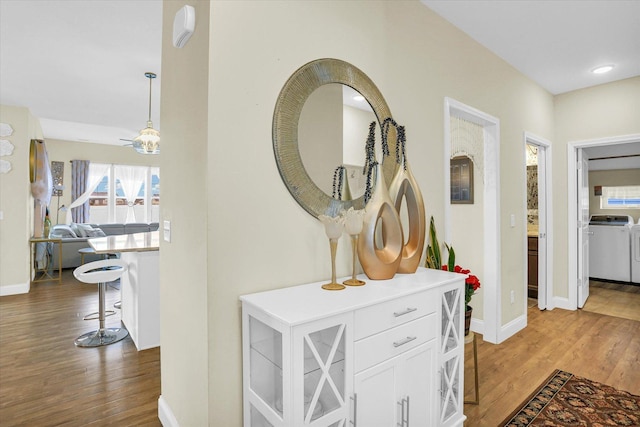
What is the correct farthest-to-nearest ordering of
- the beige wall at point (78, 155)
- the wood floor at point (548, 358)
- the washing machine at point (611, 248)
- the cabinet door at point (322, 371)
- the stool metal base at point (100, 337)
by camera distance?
1. the beige wall at point (78, 155)
2. the washing machine at point (611, 248)
3. the stool metal base at point (100, 337)
4. the wood floor at point (548, 358)
5. the cabinet door at point (322, 371)

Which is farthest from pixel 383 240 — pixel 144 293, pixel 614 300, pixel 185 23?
pixel 614 300

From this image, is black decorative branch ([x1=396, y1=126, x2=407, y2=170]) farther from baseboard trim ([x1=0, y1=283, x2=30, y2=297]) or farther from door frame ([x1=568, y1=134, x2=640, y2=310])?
baseboard trim ([x1=0, y1=283, x2=30, y2=297])

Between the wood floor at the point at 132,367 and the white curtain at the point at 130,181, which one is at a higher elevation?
the white curtain at the point at 130,181

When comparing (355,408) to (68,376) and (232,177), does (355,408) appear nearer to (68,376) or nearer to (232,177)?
(232,177)

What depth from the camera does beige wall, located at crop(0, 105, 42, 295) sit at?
4.89m

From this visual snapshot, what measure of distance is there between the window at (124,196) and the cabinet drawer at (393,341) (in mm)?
8565

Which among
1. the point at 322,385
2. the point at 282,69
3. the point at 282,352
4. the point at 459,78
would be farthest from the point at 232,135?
the point at 459,78

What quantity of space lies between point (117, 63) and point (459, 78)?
10.6 feet

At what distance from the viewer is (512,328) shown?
3.40 metres

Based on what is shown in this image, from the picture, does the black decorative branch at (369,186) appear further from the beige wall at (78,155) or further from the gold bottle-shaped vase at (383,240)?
the beige wall at (78,155)

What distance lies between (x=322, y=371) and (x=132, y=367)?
7.23 ft

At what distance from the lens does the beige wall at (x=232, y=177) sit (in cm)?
142

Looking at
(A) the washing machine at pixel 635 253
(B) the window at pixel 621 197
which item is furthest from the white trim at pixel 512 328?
(B) the window at pixel 621 197

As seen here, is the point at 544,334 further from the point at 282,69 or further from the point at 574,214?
the point at 282,69
